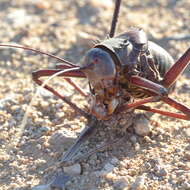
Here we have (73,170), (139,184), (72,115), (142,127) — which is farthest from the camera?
(72,115)

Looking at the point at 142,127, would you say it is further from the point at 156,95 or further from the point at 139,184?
the point at 139,184

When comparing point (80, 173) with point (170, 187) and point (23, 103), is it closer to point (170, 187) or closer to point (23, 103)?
point (170, 187)

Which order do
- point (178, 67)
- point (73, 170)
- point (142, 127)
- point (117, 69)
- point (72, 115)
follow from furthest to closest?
point (72, 115) → point (142, 127) → point (178, 67) → point (117, 69) → point (73, 170)

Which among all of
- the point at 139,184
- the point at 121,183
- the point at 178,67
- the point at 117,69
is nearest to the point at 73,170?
the point at 121,183

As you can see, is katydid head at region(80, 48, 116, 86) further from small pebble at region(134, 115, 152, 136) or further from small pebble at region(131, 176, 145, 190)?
small pebble at region(131, 176, 145, 190)

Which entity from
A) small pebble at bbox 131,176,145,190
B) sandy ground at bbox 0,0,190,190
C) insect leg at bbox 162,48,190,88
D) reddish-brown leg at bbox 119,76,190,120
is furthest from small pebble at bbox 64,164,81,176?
insect leg at bbox 162,48,190,88

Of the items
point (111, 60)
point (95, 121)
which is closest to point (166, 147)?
point (95, 121)

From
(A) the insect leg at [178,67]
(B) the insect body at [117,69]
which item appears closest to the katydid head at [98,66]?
(B) the insect body at [117,69]

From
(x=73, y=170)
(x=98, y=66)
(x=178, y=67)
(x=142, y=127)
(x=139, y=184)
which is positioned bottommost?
(x=139, y=184)
